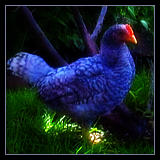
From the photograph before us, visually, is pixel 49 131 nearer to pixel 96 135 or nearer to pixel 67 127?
pixel 67 127

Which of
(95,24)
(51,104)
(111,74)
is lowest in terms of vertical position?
(51,104)

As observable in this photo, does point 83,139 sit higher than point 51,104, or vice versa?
point 51,104

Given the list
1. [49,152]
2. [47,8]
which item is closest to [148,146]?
[49,152]

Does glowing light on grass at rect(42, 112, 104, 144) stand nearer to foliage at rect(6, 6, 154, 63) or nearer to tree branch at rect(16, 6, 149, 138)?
tree branch at rect(16, 6, 149, 138)

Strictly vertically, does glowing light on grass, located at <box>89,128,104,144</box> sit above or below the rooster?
below

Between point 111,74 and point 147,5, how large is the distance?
378 millimetres

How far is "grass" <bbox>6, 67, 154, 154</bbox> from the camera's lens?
1.43m

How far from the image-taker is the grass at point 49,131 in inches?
56.2

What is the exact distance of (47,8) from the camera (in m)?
1.50

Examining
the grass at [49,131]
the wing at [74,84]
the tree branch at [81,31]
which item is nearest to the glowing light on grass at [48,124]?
the grass at [49,131]

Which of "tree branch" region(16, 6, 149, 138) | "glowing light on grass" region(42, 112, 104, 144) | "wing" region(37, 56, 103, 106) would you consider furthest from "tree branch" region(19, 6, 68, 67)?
"glowing light on grass" region(42, 112, 104, 144)

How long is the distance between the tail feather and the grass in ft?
0.27

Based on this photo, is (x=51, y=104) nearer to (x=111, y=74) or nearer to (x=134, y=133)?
(x=111, y=74)

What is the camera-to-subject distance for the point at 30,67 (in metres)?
1.41
